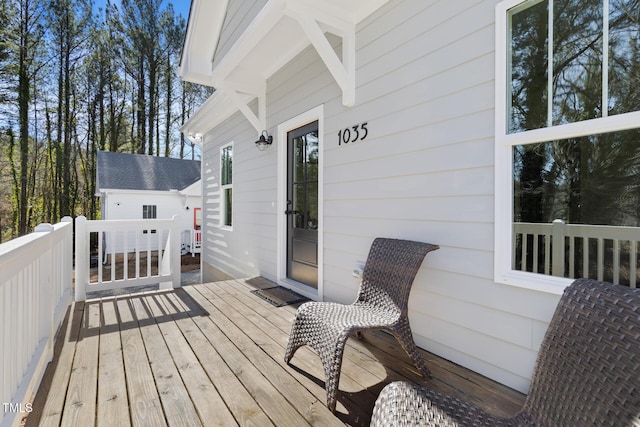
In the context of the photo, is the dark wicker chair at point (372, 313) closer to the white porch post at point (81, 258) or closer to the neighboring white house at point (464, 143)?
the neighboring white house at point (464, 143)

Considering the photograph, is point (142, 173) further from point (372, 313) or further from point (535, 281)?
point (535, 281)

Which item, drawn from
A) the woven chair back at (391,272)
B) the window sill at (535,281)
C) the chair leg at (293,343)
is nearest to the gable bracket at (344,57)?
the woven chair back at (391,272)

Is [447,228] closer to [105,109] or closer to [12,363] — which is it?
[12,363]

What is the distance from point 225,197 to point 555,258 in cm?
564

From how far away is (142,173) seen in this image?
13.3 metres

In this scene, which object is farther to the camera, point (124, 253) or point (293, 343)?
point (124, 253)

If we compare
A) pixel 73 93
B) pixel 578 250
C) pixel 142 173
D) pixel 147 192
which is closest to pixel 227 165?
pixel 578 250

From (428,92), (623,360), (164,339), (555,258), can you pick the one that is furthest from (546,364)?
(164,339)

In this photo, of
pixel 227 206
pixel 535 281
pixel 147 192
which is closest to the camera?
pixel 535 281

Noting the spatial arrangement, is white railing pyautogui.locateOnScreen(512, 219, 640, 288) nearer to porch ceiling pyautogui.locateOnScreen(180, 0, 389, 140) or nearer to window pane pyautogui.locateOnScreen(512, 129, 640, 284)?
window pane pyautogui.locateOnScreen(512, 129, 640, 284)

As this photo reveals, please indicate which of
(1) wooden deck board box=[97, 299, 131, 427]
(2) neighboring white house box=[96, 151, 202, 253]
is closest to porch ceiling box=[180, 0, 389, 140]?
(1) wooden deck board box=[97, 299, 131, 427]

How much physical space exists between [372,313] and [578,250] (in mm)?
1196

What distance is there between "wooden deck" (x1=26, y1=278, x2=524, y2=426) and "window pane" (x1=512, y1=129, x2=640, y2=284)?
80 centimetres

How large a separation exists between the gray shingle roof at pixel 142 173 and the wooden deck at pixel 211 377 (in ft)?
36.3
